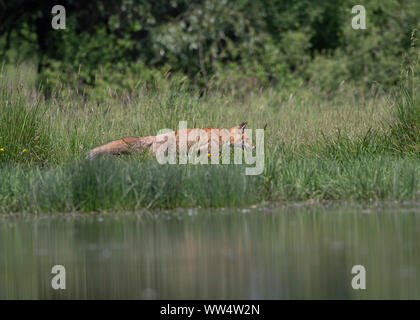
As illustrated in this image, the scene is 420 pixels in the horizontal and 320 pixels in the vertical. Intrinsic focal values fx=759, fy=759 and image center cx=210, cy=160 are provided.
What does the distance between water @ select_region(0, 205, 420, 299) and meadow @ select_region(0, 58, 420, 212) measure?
340mm

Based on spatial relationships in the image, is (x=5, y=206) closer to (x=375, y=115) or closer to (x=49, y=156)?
(x=49, y=156)

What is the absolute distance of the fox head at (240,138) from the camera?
12.1 m

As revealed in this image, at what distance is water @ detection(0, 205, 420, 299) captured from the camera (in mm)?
6109

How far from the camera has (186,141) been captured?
12.0m

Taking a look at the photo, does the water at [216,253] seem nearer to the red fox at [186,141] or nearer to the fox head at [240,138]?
the red fox at [186,141]

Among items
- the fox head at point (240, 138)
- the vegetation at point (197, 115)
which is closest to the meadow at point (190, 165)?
the vegetation at point (197, 115)

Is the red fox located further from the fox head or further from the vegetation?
the vegetation

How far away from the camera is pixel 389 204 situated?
963cm

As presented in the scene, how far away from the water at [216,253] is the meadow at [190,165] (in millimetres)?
340

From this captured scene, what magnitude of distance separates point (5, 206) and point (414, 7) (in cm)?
1611

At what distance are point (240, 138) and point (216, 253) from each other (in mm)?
5112

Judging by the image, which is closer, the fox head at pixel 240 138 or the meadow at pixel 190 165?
the meadow at pixel 190 165

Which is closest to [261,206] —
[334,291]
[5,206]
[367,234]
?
[367,234]

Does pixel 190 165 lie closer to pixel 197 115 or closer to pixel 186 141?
→ pixel 186 141
